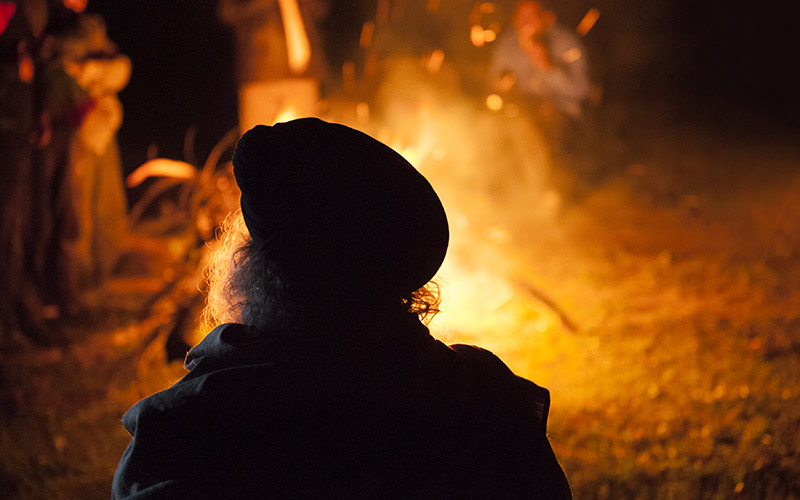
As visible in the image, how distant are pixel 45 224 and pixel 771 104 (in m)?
14.7

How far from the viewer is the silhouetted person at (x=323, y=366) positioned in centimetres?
141

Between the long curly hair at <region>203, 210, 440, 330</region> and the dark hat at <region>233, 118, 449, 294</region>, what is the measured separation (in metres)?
0.05

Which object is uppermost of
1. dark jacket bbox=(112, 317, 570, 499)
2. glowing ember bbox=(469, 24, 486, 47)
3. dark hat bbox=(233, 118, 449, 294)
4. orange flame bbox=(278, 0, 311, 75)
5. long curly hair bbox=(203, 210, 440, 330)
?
glowing ember bbox=(469, 24, 486, 47)

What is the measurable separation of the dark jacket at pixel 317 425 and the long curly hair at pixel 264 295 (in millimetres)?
46

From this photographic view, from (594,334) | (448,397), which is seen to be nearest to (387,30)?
(594,334)

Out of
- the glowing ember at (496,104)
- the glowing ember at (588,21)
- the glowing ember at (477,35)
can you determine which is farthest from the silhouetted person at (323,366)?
the glowing ember at (588,21)

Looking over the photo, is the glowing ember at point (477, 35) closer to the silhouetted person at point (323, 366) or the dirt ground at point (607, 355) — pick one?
the dirt ground at point (607, 355)

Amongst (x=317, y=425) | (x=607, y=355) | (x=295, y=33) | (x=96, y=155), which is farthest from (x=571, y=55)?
(x=317, y=425)

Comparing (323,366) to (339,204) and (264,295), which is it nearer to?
(264,295)

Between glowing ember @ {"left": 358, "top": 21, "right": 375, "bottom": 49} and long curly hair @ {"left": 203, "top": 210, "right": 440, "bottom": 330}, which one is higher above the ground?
glowing ember @ {"left": 358, "top": 21, "right": 375, "bottom": 49}

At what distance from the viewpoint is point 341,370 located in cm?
144

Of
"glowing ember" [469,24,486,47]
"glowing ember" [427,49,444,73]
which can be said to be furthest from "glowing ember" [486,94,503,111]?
"glowing ember" [427,49,444,73]

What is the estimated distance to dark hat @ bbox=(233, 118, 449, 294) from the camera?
140 cm

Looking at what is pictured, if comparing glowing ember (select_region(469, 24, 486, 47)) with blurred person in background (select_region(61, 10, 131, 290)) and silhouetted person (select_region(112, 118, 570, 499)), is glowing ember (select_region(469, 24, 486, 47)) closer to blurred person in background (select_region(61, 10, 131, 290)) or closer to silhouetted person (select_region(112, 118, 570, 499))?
blurred person in background (select_region(61, 10, 131, 290))
